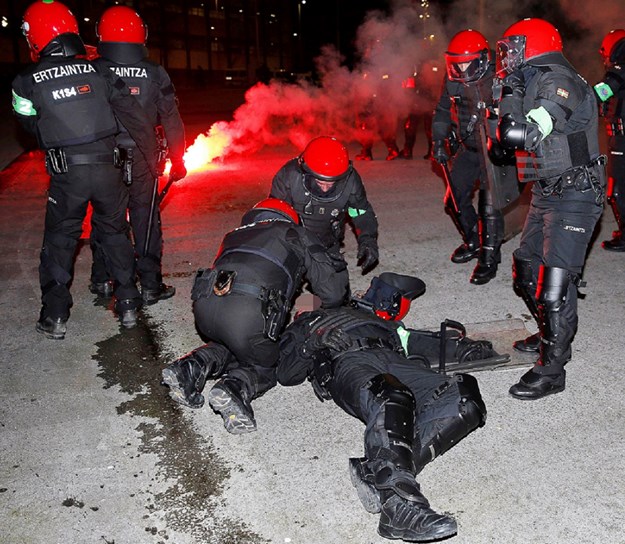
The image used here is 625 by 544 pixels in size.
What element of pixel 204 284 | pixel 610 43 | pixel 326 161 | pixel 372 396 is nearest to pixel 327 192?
pixel 326 161

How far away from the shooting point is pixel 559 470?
3.12 metres

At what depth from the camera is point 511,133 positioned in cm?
368

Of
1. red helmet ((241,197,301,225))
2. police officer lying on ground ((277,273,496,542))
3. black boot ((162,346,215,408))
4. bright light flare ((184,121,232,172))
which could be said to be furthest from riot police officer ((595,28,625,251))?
bright light flare ((184,121,232,172))

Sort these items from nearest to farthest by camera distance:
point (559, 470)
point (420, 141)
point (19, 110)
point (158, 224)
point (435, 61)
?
1. point (559, 470)
2. point (19, 110)
3. point (158, 224)
4. point (435, 61)
5. point (420, 141)

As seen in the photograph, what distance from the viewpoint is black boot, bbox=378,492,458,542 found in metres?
2.55

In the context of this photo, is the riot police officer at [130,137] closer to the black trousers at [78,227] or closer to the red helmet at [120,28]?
the red helmet at [120,28]

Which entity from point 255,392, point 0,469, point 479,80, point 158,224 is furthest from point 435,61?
point 0,469

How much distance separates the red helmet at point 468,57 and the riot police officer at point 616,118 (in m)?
1.21

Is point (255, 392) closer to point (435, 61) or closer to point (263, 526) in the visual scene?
point (263, 526)

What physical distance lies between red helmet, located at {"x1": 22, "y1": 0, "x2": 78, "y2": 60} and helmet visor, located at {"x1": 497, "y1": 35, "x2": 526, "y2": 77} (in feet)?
9.58

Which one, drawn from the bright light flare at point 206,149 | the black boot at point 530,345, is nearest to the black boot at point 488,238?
the black boot at point 530,345

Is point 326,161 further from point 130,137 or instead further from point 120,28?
point 120,28

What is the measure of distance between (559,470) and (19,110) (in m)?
3.97

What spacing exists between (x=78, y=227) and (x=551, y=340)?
10.8ft
